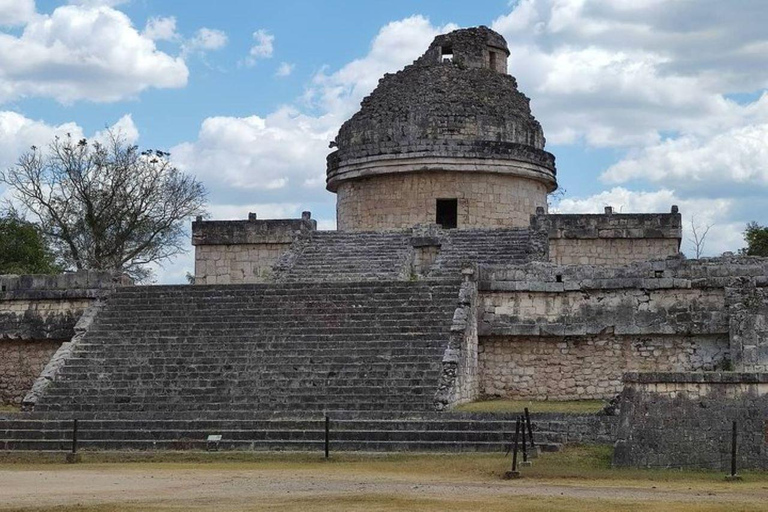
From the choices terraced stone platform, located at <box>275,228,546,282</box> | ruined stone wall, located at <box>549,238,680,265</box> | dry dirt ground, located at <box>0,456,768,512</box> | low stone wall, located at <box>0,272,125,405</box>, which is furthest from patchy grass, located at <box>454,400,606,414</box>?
low stone wall, located at <box>0,272,125,405</box>

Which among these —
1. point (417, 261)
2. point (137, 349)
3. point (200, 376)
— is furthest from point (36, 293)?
point (417, 261)

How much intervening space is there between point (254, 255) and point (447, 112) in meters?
5.69

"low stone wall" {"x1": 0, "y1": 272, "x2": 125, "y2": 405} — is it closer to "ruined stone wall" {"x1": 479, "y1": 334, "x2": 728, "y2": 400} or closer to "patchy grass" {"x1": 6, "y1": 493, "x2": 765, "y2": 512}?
"ruined stone wall" {"x1": 479, "y1": 334, "x2": 728, "y2": 400}

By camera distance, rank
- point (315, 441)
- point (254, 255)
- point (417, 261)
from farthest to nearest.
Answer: point (254, 255)
point (417, 261)
point (315, 441)

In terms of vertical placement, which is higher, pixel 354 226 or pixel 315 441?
pixel 354 226

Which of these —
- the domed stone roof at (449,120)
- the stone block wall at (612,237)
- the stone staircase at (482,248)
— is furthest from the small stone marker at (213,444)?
the domed stone roof at (449,120)

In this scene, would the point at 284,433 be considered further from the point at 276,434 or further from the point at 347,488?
the point at 347,488

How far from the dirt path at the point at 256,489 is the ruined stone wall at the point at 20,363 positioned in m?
8.40

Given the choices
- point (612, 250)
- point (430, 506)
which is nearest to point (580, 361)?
point (612, 250)

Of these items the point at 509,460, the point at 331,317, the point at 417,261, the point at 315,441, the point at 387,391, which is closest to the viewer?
the point at 509,460

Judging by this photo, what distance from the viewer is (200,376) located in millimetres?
20375

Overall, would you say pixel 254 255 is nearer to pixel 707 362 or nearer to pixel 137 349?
pixel 137 349

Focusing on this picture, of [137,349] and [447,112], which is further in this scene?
[447,112]

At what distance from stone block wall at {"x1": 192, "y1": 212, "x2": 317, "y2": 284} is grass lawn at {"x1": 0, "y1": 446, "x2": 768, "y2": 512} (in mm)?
12226
